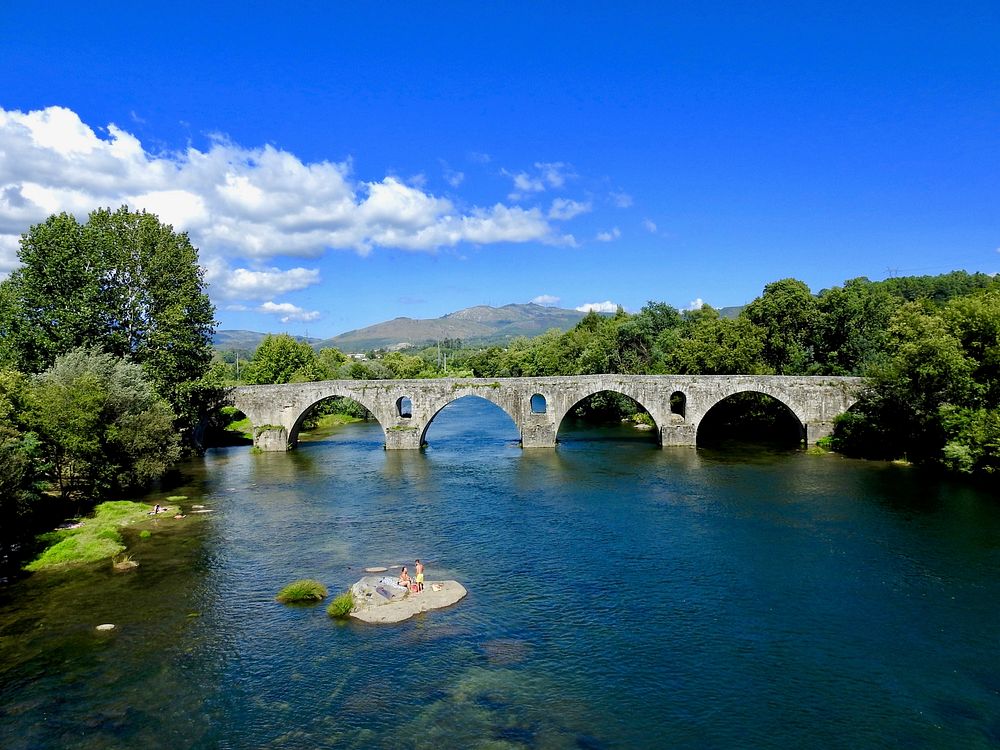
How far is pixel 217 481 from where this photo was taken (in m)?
47.8

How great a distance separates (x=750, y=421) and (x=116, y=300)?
56034 mm

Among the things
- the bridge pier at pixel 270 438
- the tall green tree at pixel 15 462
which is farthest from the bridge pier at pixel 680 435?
the tall green tree at pixel 15 462

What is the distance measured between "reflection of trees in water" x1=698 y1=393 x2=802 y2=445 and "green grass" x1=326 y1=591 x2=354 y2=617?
4323 centimetres

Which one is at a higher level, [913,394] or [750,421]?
[913,394]

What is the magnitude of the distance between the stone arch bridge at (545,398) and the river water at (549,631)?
51.3ft

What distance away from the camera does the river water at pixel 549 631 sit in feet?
57.2

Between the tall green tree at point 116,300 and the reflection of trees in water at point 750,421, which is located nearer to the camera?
the tall green tree at point 116,300

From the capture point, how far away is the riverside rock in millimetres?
23766

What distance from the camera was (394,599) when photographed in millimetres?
24703

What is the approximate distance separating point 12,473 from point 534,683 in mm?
22120

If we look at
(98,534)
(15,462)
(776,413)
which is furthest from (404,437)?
(776,413)

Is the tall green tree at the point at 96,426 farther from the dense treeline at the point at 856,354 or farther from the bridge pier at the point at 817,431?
the bridge pier at the point at 817,431

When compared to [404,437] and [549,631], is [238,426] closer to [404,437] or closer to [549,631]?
[404,437]

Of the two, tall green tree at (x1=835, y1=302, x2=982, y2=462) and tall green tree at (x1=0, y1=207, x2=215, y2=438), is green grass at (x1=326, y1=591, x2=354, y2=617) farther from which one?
tall green tree at (x1=835, y1=302, x2=982, y2=462)
